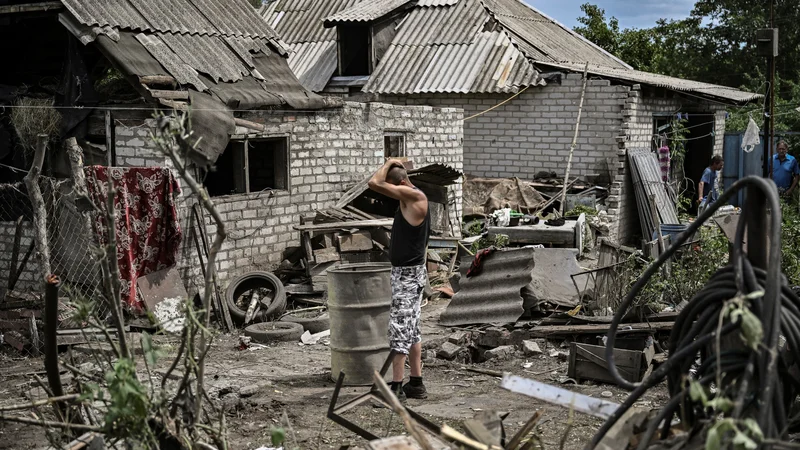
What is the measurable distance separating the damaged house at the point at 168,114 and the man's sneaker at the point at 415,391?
3365 millimetres

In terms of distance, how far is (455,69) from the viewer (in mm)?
16953

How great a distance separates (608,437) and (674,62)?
3178 centimetres

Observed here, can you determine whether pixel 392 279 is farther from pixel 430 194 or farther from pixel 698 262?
pixel 430 194

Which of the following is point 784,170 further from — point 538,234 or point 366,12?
point 366,12

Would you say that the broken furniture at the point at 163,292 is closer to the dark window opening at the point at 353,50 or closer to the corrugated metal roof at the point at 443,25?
the dark window opening at the point at 353,50

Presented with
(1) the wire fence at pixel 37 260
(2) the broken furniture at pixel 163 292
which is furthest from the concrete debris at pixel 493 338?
(1) the wire fence at pixel 37 260

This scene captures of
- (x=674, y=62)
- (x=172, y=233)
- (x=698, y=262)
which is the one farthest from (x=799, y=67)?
(x=172, y=233)

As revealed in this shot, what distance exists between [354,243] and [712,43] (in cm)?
2536

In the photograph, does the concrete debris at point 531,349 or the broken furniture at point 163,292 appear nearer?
the concrete debris at point 531,349

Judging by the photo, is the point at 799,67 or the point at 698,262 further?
the point at 799,67

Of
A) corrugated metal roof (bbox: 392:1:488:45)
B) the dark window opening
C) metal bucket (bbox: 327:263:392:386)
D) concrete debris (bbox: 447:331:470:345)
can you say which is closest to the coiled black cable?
metal bucket (bbox: 327:263:392:386)

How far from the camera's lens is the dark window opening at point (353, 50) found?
1836 cm

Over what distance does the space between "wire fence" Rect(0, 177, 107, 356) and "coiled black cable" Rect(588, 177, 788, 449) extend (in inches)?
255

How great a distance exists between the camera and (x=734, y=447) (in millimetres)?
2953
